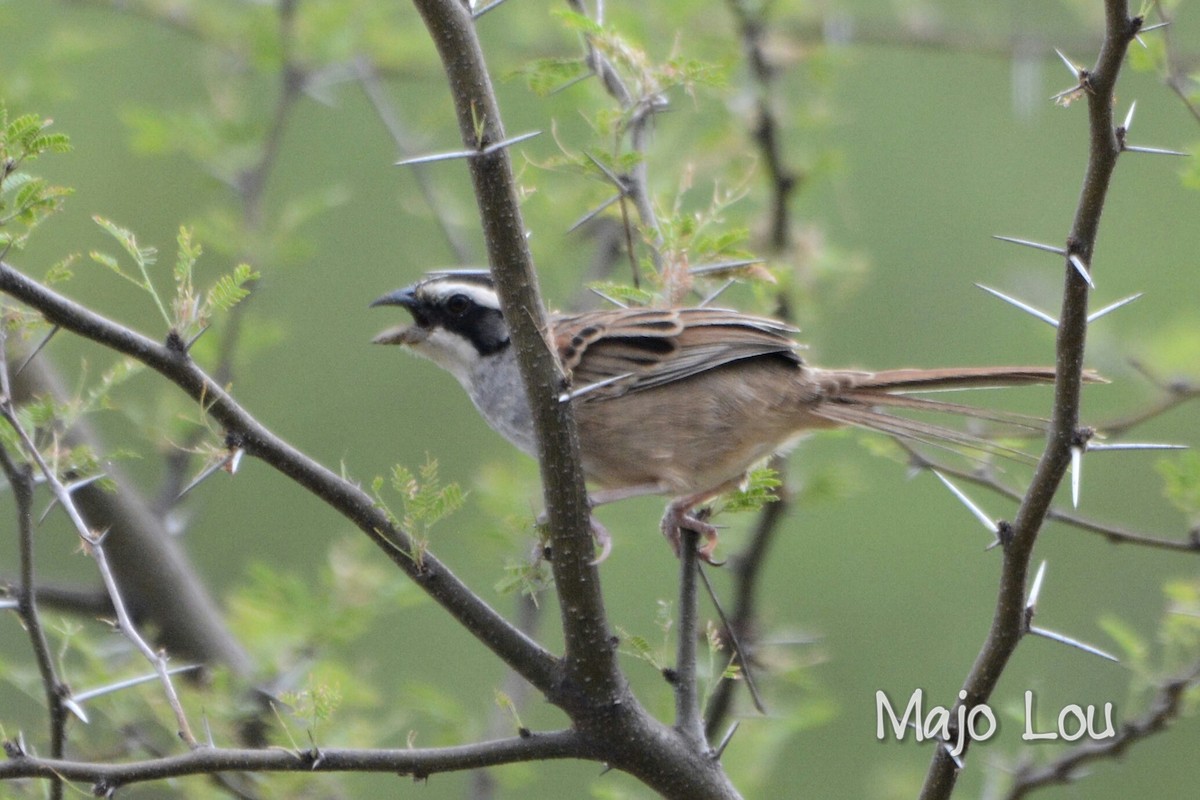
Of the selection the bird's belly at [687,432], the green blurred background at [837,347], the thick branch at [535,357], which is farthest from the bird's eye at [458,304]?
the green blurred background at [837,347]

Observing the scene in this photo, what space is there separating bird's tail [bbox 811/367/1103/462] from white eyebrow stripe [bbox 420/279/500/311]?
1.08 metres

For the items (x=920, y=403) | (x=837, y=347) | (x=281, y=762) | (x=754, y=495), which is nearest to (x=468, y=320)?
(x=754, y=495)

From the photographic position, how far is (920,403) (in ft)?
12.6

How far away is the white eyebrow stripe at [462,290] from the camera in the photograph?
4453mm

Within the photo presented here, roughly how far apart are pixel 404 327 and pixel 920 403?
1630 mm

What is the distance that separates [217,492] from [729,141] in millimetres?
5578

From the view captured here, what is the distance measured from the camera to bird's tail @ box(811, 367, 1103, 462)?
3379 millimetres

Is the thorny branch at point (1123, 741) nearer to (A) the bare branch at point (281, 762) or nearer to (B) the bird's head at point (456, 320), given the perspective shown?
(A) the bare branch at point (281, 762)

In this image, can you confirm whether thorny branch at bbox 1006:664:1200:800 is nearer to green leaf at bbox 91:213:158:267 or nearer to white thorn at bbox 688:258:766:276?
white thorn at bbox 688:258:766:276

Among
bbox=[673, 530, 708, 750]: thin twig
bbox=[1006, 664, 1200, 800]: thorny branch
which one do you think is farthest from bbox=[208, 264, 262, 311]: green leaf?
bbox=[1006, 664, 1200, 800]: thorny branch

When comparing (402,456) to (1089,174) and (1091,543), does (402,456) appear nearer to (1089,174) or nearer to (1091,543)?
(1091,543)

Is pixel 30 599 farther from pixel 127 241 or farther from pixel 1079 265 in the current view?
pixel 1079 265

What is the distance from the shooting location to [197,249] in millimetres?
2652

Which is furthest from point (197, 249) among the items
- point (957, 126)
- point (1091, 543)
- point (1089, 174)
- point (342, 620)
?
point (957, 126)
